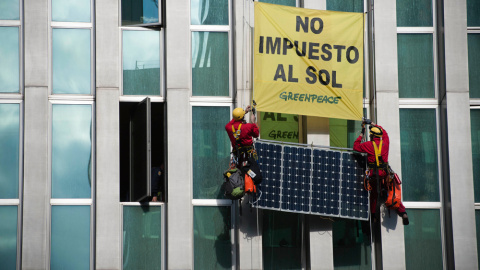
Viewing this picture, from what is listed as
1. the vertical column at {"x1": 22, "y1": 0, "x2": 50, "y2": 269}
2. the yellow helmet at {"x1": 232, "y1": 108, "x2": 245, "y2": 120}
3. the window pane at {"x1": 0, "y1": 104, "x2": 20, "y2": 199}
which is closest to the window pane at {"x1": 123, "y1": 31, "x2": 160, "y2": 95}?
the vertical column at {"x1": 22, "y1": 0, "x2": 50, "y2": 269}

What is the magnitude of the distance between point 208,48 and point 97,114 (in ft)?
10.7

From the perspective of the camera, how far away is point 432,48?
2159cm

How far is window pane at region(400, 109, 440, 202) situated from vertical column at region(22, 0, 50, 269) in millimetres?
8832

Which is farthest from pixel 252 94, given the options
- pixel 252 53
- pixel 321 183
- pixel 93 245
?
pixel 93 245

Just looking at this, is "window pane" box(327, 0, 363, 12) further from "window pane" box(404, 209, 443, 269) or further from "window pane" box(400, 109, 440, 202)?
"window pane" box(404, 209, 443, 269)

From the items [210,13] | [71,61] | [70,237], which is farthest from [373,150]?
[71,61]

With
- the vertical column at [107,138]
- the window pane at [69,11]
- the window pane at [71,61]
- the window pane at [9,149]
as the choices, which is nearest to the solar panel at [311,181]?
the vertical column at [107,138]

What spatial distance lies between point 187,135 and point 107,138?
1.95m

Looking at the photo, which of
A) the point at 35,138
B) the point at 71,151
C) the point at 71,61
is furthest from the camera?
the point at 71,61

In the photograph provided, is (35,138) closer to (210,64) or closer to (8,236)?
(8,236)

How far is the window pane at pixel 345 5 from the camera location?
71.5ft

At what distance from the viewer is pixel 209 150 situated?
2108cm

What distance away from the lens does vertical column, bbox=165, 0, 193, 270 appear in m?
20.5

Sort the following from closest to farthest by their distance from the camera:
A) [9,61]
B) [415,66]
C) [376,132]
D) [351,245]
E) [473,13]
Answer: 1. [376,132]
2. [351,245]
3. [9,61]
4. [415,66]
5. [473,13]
